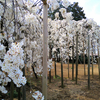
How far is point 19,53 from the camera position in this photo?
926 mm

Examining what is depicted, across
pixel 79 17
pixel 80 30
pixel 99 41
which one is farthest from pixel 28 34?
pixel 79 17

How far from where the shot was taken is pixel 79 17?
14492mm

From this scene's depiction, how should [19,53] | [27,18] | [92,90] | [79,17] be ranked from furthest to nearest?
[79,17]
[92,90]
[27,18]
[19,53]

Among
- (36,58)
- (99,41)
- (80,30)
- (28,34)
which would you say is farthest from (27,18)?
(99,41)

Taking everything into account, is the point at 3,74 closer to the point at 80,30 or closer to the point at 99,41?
the point at 80,30

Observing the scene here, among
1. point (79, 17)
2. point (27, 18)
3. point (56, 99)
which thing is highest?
point (79, 17)

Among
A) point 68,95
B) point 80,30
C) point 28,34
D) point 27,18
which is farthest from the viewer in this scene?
point 80,30

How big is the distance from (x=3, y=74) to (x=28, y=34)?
5.59 feet

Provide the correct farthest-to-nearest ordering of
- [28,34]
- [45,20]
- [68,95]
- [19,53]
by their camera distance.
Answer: [68,95] < [28,34] < [45,20] < [19,53]

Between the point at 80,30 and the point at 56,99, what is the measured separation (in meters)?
3.72

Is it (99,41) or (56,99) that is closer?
(56,99)

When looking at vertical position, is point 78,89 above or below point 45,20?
below

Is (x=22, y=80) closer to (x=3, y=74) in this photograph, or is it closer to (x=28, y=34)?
(x=3, y=74)

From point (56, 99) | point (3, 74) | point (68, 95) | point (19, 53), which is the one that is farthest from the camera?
point (68, 95)
